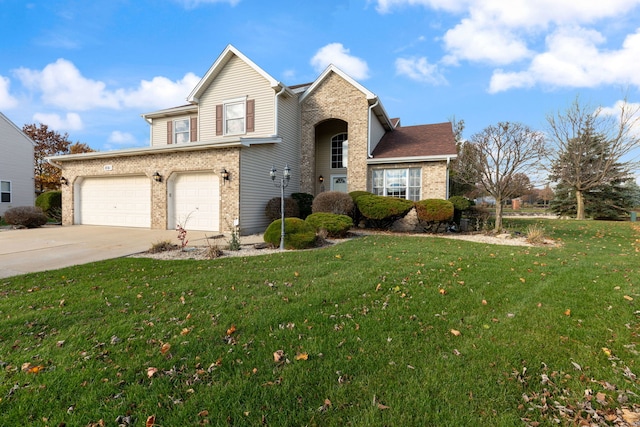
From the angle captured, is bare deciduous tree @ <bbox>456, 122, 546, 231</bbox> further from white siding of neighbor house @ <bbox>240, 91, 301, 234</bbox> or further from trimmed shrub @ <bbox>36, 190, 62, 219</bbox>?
trimmed shrub @ <bbox>36, 190, 62, 219</bbox>

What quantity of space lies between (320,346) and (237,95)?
14.8m

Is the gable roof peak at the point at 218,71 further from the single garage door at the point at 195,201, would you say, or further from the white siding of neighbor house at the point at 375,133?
the single garage door at the point at 195,201

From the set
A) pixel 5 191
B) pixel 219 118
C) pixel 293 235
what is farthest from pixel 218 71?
pixel 5 191

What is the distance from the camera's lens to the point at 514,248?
8.59 meters

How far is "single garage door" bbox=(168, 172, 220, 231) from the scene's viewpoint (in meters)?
12.5

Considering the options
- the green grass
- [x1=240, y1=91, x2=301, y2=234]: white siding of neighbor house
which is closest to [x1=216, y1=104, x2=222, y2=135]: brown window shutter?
[x1=240, y1=91, x2=301, y2=234]: white siding of neighbor house

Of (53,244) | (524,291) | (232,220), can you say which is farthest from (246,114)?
(524,291)

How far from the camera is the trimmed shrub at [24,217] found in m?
13.6

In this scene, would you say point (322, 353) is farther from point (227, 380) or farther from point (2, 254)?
point (2, 254)

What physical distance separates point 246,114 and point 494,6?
10.9 meters

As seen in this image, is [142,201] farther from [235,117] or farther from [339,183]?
[339,183]

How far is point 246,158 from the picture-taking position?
1208 centimetres

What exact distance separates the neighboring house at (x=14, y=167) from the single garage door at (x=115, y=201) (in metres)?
9.56

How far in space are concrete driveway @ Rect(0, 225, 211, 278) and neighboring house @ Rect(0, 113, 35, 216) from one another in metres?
13.6
